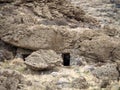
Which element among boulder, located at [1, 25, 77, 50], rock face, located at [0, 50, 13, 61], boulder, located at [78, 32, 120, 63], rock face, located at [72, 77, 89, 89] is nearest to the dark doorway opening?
boulder, located at [1, 25, 77, 50]

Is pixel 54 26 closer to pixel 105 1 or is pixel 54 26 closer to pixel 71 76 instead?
pixel 71 76

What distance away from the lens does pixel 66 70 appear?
2234 cm

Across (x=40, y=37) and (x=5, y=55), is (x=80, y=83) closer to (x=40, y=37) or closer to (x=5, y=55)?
(x=40, y=37)

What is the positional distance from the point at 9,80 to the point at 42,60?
464 centimetres

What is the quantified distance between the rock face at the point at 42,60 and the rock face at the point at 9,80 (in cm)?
358

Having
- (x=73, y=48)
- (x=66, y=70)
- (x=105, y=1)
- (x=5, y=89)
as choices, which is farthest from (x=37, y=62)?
(x=105, y=1)

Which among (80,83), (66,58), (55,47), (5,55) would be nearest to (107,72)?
→ (80,83)

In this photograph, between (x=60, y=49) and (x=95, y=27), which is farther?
(x=95, y=27)

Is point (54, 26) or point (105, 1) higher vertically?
point (54, 26)

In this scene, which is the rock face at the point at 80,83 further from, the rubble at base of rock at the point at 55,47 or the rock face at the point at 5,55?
the rock face at the point at 5,55

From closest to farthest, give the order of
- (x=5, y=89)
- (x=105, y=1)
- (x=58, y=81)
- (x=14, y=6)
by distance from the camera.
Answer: (x=5, y=89) → (x=58, y=81) → (x=14, y=6) → (x=105, y=1)

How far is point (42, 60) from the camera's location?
21.9 meters

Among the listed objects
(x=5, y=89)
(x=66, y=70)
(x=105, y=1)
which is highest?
(x=5, y=89)

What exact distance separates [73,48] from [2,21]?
428cm
